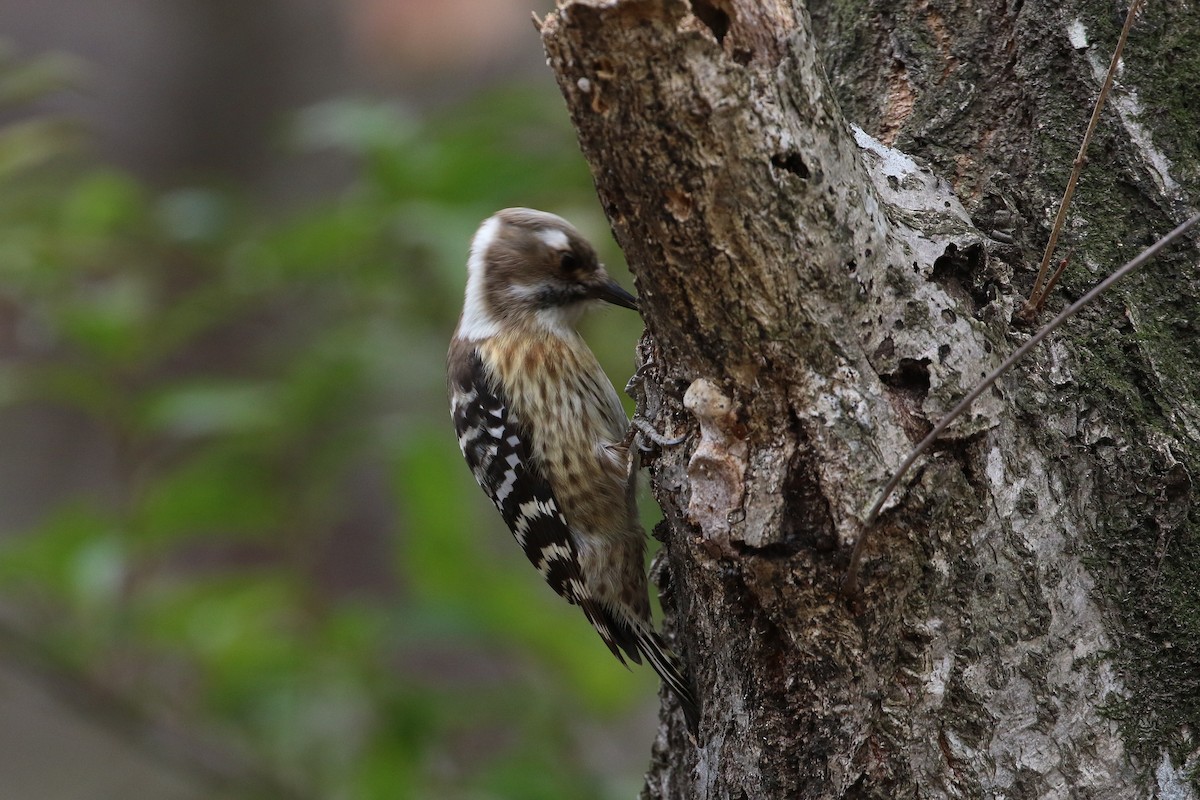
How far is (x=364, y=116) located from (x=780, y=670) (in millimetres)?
2162

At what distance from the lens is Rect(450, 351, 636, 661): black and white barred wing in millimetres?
3512

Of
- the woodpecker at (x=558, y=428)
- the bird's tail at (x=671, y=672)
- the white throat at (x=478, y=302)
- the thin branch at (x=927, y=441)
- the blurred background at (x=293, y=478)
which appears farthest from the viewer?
the white throat at (x=478, y=302)

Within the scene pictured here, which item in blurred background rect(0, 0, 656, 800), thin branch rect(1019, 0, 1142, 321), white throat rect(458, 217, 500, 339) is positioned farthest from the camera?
white throat rect(458, 217, 500, 339)

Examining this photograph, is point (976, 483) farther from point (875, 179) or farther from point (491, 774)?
point (491, 774)

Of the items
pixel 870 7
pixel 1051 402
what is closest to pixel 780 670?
pixel 1051 402

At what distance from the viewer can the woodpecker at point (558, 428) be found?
11.5 ft

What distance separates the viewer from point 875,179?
6.89ft

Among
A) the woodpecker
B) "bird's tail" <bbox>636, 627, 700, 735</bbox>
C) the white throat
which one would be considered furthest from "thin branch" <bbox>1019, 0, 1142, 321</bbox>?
the white throat

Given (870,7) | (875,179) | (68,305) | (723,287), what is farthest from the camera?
(68,305)

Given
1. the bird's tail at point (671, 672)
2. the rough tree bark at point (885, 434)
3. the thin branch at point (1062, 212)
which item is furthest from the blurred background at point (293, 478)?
the thin branch at point (1062, 212)

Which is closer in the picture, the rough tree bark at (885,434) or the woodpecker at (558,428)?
the rough tree bark at (885,434)

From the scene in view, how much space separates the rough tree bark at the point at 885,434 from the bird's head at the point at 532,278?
1571mm

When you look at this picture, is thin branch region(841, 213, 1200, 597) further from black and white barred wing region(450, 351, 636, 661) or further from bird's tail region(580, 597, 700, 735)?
black and white barred wing region(450, 351, 636, 661)

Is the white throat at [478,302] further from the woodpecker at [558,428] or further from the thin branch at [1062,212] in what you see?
the thin branch at [1062,212]
